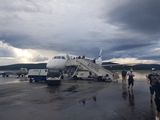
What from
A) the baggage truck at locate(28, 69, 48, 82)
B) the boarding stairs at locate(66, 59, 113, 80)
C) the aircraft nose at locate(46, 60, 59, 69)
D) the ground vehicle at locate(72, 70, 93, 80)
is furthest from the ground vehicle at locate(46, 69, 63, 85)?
the ground vehicle at locate(72, 70, 93, 80)

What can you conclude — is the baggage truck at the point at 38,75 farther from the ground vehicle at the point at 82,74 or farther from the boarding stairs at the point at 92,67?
the ground vehicle at the point at 82,74

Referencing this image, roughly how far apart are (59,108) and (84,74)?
23.1 metres

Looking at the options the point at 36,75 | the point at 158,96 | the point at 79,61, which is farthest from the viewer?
the point at 79,61

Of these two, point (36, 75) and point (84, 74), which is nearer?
point (36, 75)

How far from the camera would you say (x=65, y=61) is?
1305 inches

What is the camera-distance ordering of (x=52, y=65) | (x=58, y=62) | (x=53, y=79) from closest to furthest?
(x=53, y=79)
(x=52, y=65)
(x=58, y=62)

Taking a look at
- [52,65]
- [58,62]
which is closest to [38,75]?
[52,65]

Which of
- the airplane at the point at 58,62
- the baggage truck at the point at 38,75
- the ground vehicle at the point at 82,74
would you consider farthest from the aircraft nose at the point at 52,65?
the ground vehicle at the point at 82,74

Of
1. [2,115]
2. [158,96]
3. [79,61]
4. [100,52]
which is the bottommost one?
[2,115]

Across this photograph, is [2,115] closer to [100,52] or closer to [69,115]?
[69,115]

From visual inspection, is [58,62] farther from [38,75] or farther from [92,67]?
[92,67]

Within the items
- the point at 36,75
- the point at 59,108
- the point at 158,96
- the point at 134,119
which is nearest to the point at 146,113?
the point at 134,119

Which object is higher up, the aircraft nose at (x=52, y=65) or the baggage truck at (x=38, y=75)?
the aircraft nose at (x=52, y=65)

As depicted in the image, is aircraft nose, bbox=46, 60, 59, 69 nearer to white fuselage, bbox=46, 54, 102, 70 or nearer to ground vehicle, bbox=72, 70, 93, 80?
white fuselage, bbox=46, 54, 102, 70
